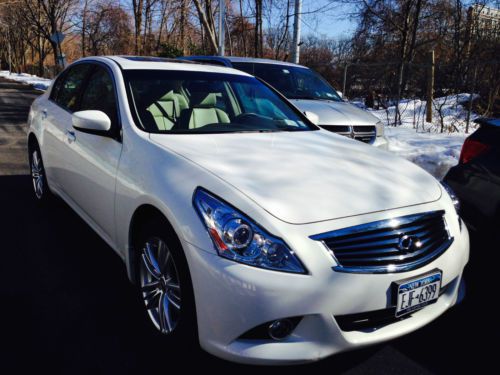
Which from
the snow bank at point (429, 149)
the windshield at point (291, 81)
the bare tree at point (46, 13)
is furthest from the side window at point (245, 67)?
the bare tree at point (46, 13)

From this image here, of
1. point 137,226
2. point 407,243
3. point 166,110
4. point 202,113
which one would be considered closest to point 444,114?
point 202,113

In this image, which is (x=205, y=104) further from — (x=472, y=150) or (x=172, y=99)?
(x=472, y=150)

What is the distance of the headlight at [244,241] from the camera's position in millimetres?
1864

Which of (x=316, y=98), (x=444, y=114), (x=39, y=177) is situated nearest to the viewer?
(x=39, y=177)

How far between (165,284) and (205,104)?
1644 mm

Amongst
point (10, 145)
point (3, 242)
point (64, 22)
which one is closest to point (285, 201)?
point (3, 242)

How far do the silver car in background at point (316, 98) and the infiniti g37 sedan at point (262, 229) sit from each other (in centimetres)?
285

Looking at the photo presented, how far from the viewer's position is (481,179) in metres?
3.01

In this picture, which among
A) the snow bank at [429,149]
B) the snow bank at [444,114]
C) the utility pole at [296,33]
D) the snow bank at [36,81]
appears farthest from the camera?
the snow bank at [36,81]

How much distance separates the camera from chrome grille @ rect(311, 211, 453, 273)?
6.35 feet

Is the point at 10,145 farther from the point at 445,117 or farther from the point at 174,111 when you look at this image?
the point at 445,117

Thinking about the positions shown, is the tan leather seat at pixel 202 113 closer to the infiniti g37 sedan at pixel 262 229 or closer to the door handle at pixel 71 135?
the infiniti g37 sedan at pixel 262 229

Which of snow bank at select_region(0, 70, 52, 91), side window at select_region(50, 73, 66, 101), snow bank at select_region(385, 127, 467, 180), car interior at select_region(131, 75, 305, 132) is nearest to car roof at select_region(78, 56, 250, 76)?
car interior at select_region(131, 75, 305, 132)

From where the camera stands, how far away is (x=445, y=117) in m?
10.4
